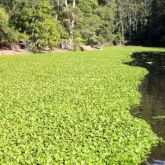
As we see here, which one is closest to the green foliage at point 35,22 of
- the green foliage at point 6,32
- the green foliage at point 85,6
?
the green foliage at point 6,32

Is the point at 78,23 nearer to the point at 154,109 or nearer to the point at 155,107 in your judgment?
the point at 155,107

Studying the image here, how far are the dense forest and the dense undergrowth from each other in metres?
36.0

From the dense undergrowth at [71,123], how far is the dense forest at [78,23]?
118 feet

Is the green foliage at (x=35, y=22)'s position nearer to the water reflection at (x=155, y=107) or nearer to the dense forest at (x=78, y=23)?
the dense forest at (x=78, y=23)

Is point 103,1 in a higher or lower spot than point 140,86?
higher

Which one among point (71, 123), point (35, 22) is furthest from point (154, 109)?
point (35, 22)

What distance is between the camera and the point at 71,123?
17.2 metres

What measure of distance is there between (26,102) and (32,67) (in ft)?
60.3

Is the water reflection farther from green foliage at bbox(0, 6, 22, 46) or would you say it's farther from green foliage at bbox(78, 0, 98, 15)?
green foliage at bbox(78, 0, 98, 15)

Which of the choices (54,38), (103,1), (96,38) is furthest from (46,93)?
(103,1)

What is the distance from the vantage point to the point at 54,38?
68.2 meters

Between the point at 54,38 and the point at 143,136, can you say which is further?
the point at 54,38

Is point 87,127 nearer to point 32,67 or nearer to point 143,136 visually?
Result: point 143,136

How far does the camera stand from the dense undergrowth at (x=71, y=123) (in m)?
13.3
